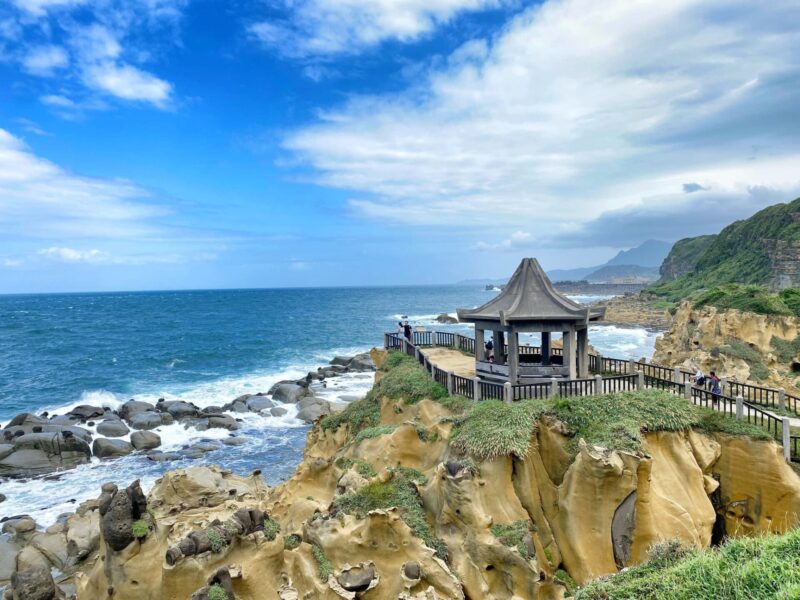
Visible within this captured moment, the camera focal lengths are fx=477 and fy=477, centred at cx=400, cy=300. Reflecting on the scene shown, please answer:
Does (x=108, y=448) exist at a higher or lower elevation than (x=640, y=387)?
lower

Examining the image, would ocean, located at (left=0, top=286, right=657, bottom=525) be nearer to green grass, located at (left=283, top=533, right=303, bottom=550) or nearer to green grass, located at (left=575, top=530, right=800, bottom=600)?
green grass, located at (left=283, top=533, right=303, bottom=550)

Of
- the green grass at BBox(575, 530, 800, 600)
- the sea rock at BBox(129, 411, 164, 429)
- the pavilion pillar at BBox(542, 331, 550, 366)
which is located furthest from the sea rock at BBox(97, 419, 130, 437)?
the green grass at BBox(575, 530, 800, 600)

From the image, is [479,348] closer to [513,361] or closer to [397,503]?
[513,361]

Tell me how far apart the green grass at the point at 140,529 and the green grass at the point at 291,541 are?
3.14 m

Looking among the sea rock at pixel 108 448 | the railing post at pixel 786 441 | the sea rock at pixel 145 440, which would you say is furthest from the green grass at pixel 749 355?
the sea rock at pixel 108 448

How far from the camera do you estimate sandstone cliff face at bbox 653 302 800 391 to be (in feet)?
80.1

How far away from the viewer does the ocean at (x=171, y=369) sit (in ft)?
79.7

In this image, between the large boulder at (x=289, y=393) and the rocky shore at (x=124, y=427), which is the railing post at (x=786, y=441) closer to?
the rocky shore at (x=124, y=427)

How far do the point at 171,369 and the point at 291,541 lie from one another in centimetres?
4267

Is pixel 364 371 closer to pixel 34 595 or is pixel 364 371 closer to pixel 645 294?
pixel 34 595

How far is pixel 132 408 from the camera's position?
110ft

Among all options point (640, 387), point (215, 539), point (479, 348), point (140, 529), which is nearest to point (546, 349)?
point (479, 348)

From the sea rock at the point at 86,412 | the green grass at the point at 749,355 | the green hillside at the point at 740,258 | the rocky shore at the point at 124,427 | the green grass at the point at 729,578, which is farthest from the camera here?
the green hillside at the point at 740,258

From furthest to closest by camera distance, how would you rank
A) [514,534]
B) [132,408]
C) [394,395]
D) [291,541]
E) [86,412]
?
[132,408] < [86,412] < [394,395] < [291,541] < [514,534]
